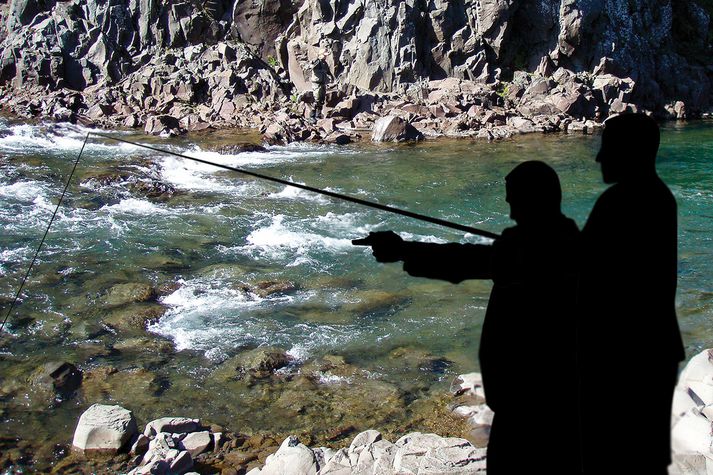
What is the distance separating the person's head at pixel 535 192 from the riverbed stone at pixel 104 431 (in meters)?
4.96

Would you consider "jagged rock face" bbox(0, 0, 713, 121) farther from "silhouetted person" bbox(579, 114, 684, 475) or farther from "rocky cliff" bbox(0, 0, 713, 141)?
"silhouetted person" bbox(579, 114, 684, 475)

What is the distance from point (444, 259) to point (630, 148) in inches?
24.9

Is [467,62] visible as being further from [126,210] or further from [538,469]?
[538,469]

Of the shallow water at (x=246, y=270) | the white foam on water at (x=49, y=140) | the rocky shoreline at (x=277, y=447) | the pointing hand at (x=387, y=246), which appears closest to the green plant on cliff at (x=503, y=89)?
the shallow water at (x=246, y=270)

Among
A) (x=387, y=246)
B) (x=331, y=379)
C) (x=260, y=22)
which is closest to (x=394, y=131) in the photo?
(x=260, y=22)

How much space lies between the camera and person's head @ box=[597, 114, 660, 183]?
6.08ft

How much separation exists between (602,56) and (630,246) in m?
31.7

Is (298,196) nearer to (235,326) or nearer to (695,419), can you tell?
(235,326)

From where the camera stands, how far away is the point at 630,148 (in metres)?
1.86

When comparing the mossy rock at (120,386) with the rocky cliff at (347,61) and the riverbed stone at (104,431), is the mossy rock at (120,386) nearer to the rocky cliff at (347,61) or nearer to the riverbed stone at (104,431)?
the riverbed stone at (104,431)

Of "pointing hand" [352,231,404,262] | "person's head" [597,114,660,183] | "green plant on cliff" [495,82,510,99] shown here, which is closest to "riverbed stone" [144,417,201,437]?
"pointing hand" [352,231,404,262]

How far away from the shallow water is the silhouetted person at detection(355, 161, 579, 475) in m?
0.25

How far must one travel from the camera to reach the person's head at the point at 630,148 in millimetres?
1853

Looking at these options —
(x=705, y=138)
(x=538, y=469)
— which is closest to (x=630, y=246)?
(x=538, y=469)
